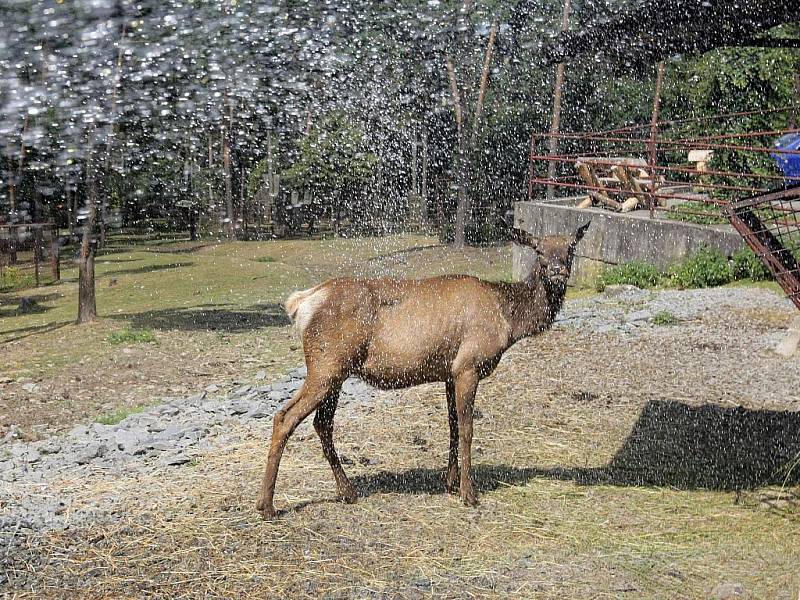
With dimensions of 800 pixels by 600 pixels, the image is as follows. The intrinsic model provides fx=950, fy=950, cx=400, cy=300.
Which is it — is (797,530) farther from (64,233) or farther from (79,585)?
(64,233)

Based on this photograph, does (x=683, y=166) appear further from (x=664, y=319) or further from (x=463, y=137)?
(x=463, y=137)

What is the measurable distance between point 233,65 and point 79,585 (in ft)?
81.0

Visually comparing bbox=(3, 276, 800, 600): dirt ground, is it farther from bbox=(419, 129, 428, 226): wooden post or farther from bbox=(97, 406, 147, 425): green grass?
bbox=(419, 129, 428, 226): wooden post

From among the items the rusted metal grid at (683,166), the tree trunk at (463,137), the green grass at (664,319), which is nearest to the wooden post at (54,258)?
the rusted metal grid at (683,166)

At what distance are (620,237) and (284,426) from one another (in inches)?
499

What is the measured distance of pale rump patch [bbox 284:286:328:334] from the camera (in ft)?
22.9

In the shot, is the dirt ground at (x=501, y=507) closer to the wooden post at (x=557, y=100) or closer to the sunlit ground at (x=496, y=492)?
the sunlit ground at (x=496, y=492)

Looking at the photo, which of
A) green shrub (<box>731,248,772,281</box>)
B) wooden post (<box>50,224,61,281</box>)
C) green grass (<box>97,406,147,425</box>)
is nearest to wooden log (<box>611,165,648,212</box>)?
green shrub (<box>731,248,772,281</box>)

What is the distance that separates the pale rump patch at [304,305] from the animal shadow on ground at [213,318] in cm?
977

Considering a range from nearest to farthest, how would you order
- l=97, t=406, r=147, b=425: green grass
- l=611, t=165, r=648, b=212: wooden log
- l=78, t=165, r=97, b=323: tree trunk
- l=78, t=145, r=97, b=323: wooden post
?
l=97, t=406, r=147, b=425: green grass, l=78, t=145, r=97, b=323: wooden post, l=78, t=165, r=97, b=323: tree trunk, l=611, t=165, r=648, b=212: wooden log

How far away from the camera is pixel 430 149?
129 feet

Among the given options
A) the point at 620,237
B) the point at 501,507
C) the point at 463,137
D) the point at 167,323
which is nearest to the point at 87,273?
the point at 167,323

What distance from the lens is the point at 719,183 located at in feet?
61.7

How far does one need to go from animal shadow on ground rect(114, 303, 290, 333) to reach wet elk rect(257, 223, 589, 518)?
984cm
